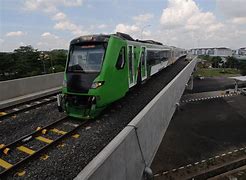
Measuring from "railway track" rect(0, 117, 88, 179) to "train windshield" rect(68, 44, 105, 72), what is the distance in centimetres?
203

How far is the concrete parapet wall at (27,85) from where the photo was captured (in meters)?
11.0

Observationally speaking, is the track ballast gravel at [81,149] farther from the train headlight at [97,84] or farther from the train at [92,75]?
the train headlight at [97,84]

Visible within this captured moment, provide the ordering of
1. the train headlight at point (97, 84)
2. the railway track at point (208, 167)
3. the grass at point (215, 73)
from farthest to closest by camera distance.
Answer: the grass at point (215, 73) → the railway track at point (208, 167) → the train headlight at point (97, 84)

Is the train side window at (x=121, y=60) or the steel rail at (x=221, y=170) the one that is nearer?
the train side window at (x=121, y=60)

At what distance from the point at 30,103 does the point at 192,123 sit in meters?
20.6

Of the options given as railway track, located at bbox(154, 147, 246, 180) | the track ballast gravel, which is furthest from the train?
railway track, located at bbox(154, 147, 246, 180)

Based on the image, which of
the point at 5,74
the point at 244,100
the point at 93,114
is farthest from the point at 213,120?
the point at 5,74

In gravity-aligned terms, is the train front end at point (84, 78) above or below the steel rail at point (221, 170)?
above

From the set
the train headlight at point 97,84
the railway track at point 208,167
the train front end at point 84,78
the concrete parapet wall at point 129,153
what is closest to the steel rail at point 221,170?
the railway track at point 208,167

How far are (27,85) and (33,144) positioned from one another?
23.4 ft

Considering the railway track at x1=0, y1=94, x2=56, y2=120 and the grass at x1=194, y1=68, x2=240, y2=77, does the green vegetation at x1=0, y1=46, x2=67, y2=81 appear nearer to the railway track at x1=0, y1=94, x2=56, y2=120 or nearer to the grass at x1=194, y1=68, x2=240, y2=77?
the railway track at x1=0, y1=94, x2=56, y2=120

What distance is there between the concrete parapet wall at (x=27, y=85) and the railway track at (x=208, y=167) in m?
9.36

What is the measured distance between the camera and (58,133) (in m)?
6.97

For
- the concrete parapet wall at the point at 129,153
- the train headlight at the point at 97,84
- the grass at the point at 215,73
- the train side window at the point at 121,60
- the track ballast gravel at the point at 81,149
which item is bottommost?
the grass at the point at 215,73
